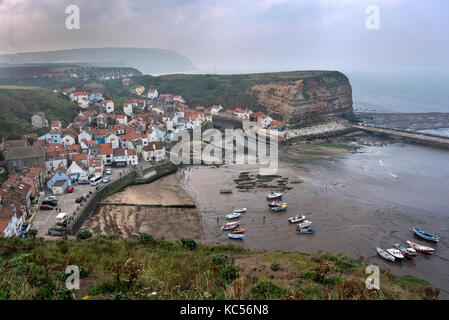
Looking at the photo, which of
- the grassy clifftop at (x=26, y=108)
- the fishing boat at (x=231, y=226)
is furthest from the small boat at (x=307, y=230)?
the grassy clifftop at (x=26, y=108)

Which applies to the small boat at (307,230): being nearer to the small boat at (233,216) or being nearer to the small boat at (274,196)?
the small boat at (233,216)

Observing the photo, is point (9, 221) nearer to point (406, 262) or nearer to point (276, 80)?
point (406, 262)

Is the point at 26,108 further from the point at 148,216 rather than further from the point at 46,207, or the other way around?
the point at 148,216

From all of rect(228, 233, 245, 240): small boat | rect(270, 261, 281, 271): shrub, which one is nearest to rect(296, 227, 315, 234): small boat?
rect(228, 233, 245, 240): small boat

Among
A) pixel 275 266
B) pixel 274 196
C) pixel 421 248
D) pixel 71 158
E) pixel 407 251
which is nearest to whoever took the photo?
pixel 275 266

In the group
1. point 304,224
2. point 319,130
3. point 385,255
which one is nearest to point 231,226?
point 304,224
